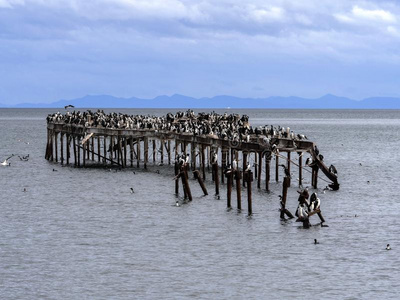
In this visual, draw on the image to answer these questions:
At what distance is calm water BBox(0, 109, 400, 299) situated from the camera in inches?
1337

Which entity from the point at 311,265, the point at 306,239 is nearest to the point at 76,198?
the point at 306,239

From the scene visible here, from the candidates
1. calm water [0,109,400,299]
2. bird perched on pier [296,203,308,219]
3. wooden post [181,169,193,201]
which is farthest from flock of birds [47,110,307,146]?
bird perched on pier [296,203,308,219]

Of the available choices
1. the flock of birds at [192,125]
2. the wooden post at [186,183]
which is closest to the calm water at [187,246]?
the wooden post at [186,183]

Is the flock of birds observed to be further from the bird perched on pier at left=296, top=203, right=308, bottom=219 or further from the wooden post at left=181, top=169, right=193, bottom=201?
the bird perched on pier at left=296, top=203, right=308, bottom=219

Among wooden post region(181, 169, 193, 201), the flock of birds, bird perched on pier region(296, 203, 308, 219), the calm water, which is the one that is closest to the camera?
the calm water

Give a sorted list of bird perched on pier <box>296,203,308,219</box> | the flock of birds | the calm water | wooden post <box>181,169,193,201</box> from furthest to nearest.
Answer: the flock of birds
wooden post <box>181,169,193,201</box>
bird perched on pier <box>296,203,308,219</box>
the calm water

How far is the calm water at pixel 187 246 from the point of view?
34.0m

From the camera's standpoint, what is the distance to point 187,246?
41750 mm

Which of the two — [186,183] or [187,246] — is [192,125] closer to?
[186,183]

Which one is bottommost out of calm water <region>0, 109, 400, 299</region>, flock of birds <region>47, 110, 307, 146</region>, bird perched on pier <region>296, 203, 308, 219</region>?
calm water <region>0, 109, 400, 299</region>

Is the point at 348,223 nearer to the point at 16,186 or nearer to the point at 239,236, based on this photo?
the point at 239,236

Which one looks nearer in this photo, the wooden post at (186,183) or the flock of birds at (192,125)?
the wooden post at (186,183)

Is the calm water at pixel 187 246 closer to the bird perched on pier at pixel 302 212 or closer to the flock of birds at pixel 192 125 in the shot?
the bird perched on pier at pixel 302 212

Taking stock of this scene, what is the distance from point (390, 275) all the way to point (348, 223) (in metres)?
13.2
